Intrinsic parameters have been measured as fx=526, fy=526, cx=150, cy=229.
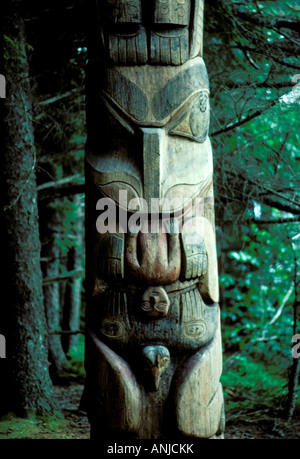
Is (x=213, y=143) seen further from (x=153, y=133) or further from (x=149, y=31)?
(x=153, y=133)

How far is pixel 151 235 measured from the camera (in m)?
4.06

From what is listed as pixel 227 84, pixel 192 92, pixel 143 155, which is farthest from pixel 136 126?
pixel 227 84

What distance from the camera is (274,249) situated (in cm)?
750

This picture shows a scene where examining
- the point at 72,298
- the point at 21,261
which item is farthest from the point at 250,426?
the point at 72,298

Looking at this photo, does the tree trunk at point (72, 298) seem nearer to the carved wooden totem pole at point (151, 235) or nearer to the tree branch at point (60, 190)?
the tree branch at point (60, 190)

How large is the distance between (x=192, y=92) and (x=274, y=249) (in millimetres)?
3834

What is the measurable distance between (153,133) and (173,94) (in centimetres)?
38

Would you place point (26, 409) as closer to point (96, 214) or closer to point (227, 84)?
point (96, 214)

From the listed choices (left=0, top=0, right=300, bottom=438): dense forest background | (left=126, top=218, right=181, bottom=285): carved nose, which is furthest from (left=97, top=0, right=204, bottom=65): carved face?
(left=0, top=0, right=300, bottom=438): dense forest background

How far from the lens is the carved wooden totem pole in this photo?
158 inches

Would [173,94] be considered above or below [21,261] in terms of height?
above

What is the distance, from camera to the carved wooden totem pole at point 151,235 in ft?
13.2

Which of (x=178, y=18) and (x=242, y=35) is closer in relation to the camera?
(x=178, y=18)
